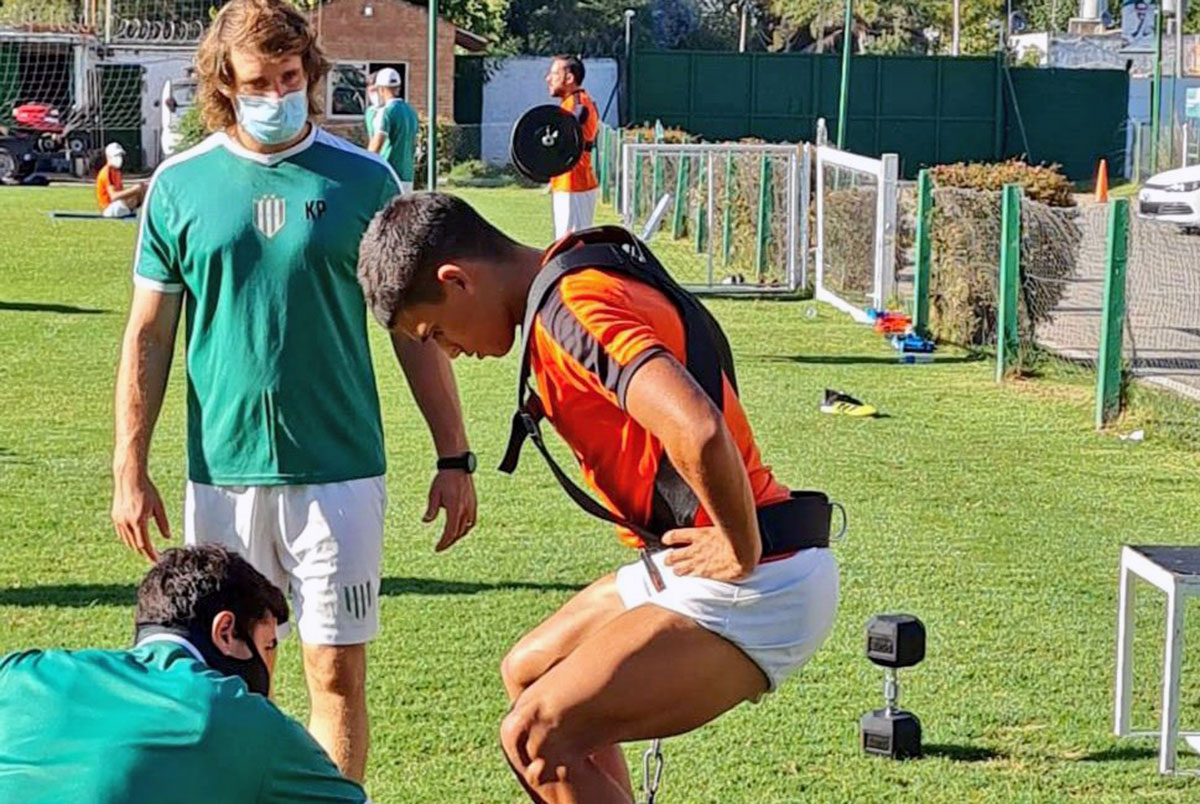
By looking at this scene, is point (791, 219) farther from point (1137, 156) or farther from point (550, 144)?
point (1137, 156)

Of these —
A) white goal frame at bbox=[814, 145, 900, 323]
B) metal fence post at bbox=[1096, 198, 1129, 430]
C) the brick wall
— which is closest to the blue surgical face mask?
metal fence post at bbox=[1096, 198, 1129, 430]

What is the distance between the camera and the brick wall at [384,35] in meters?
52.2

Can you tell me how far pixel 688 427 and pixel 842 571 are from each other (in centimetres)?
517

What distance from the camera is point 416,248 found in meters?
3.88

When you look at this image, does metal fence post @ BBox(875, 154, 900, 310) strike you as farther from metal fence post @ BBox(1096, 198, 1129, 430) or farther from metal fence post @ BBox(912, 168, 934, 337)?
metal fence post @ BBox(1096, 198, 1129, 430)

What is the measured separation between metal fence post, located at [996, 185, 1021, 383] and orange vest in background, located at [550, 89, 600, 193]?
11.1 feet

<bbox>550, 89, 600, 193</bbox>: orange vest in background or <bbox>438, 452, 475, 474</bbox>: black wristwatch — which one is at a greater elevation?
<bbox>550, 89, 600, 193</bbox>: orange vest in background

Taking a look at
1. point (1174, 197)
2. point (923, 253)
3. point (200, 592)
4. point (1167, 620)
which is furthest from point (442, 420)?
point (1174, 197)

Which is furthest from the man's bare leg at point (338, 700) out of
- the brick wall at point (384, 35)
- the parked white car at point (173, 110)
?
the brick wall at point (384, 35)

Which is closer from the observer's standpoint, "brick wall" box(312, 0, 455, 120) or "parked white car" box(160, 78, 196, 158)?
"parked white car" box(160, 78, 196, 158)

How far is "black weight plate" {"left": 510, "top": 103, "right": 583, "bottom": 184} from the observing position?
52.2 ft

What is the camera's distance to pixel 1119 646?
616 cm

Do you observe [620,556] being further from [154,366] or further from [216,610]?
[216,610]

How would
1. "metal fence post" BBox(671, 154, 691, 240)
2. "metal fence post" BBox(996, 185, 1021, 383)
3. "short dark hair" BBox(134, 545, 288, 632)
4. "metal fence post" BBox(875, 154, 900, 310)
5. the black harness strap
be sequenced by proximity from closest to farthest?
1. "short dark hair" BBox(134, 545, 288, 632)
2. the black harness strap
3. "metal fence post" BBox(996, 185, 1021, 383)
4. "metal fence post" BBox(875, 154, 900, 310)
5. "metal fence post" BBox(671, 154, 691, 240)
